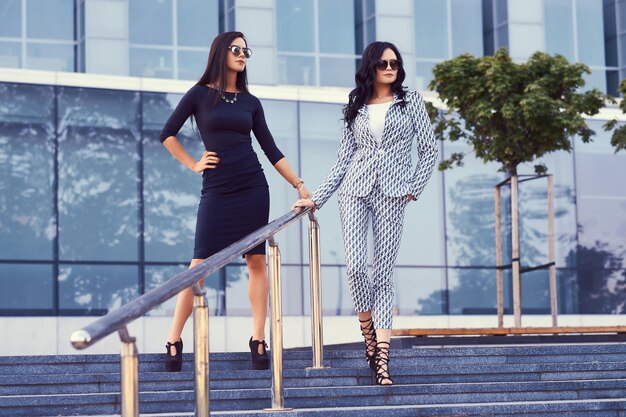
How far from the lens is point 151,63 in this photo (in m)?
20.8

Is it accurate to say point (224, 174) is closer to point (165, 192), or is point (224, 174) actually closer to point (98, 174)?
point (98, 174)

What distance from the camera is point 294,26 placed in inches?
864

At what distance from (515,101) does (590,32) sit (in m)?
9.61

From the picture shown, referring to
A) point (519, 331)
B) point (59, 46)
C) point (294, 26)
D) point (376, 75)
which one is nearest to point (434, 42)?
point (294, 26)

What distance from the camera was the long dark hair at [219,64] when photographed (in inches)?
297

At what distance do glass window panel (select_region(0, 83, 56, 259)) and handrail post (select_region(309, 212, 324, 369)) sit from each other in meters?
12.0

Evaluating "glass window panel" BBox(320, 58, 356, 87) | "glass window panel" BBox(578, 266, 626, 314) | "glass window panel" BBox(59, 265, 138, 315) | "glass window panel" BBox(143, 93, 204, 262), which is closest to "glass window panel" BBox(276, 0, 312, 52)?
"glass window panel" BBox(320, 58, 356, 87)

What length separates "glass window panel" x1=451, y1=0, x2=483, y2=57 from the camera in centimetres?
2316

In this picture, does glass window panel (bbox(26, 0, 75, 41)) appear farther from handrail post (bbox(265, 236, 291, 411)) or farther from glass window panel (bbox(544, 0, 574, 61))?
handrail post (bbox(265, 236, 291, 411))

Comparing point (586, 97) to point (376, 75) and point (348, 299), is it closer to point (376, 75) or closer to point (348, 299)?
point (348, 299)

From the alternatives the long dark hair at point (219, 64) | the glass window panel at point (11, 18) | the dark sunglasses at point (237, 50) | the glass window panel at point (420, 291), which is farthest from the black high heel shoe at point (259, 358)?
the glass window panel at point (420, 291)

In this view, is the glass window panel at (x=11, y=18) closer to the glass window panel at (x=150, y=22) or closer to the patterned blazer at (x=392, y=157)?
the glass window panel at (x=150, y=22)

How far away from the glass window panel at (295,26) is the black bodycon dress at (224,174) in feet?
46.7

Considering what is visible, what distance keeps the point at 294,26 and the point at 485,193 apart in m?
4.44
